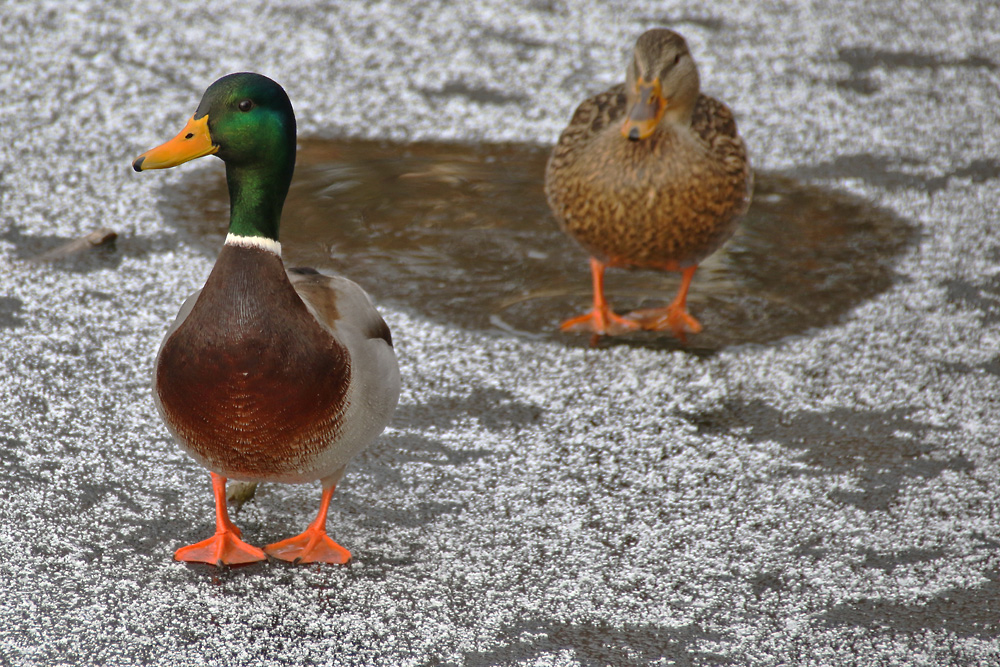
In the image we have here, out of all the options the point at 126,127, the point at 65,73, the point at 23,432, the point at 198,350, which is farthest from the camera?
the point at 65,73

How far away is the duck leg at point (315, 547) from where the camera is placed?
9.01ft

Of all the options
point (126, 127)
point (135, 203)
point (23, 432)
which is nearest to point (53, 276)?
point (135, 203)

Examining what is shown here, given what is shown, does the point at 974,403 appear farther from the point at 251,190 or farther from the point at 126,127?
the point at 126,127

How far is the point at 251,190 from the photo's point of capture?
8.65 feet

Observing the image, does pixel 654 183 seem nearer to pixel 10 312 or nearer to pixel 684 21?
pixel 10 312

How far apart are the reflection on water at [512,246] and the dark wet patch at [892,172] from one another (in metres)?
0.21

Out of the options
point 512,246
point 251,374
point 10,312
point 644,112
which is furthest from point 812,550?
point 10,312

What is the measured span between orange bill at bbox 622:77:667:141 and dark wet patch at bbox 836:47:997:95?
279 centimetres

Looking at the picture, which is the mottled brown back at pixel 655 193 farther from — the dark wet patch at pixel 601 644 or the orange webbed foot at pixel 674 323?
the dark wet patch at pixel 601 644

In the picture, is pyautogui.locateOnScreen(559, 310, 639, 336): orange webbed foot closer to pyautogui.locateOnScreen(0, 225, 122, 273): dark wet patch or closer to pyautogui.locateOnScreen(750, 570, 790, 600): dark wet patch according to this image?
pyautogui.locateOnScreen(750, 570, 790, 600): dark wet patch

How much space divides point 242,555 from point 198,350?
559 mm

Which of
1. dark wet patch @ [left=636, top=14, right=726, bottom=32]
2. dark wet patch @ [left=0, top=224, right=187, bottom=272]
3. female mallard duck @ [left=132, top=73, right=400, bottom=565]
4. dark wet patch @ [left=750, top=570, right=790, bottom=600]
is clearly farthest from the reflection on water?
dark wet patch @ [left=636, top=14, right=726, bottom=32]

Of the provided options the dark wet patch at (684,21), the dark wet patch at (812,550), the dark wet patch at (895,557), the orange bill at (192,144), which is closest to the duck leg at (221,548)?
the orange bill at (192,144)

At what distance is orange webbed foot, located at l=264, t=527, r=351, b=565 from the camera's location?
274cm
